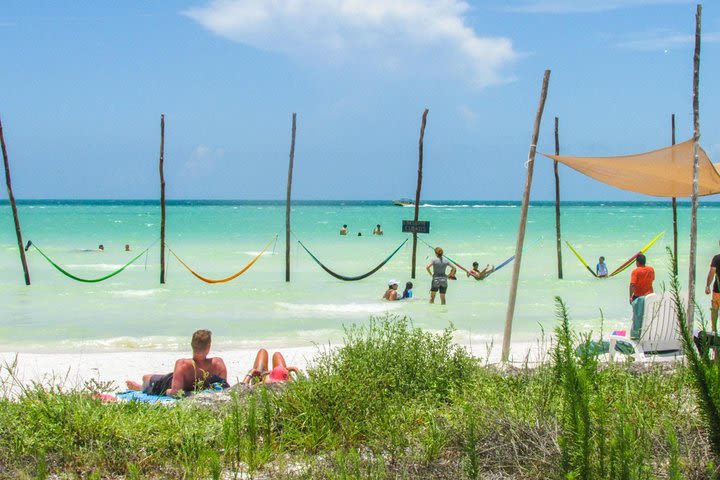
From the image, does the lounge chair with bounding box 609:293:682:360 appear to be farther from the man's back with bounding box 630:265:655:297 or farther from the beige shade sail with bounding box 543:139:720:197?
the beige shade sail with bounding box 543:139:720:197

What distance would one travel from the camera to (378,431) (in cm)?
302

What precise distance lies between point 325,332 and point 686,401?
5725mm

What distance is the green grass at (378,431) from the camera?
8.04 ft

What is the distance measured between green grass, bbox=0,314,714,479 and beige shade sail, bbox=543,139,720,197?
102 inches

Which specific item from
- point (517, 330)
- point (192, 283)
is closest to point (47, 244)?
point (192, 283)

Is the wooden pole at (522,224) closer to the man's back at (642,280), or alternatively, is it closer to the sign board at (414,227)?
the man's back at (642,280)

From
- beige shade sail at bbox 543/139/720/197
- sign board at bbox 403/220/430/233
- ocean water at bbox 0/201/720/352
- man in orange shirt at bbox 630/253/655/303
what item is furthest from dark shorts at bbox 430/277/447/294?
beige shade sail at bbox 543/139/720/197

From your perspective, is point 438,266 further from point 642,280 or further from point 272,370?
point 272,370

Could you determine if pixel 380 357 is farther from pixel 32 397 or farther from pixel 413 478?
pixel 32 397

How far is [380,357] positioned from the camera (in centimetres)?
378

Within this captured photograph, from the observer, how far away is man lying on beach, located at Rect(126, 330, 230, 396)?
458cm

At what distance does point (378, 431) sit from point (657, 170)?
3.85 metres

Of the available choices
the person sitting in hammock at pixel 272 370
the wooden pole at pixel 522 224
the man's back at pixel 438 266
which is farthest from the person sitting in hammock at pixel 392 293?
the person sitting in hammock at pixel 272 370

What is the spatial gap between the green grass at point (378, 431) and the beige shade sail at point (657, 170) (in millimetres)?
2586
